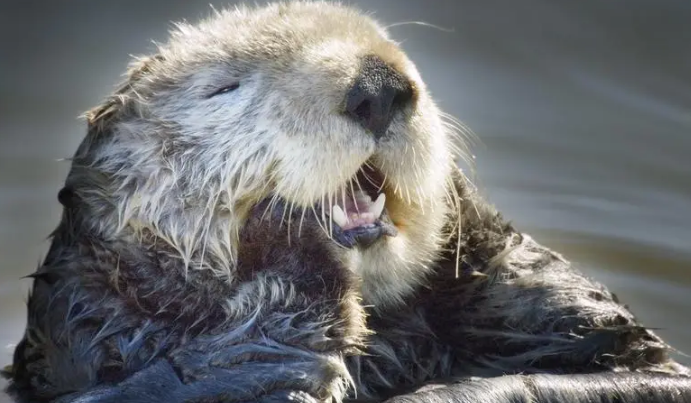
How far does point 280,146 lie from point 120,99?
2.17ft

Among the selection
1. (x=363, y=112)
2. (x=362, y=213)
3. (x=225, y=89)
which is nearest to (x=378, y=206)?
(x=362, y=213)

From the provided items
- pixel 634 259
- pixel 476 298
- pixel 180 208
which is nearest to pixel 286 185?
pixel 180 208

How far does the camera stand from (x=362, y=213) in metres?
4.04

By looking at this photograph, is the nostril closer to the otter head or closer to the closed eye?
the otter head

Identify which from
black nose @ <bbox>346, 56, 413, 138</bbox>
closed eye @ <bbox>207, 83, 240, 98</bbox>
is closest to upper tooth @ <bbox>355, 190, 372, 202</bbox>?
black nose @ <bbox>346, 56, 413, 138</bbox>

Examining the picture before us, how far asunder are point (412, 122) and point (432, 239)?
0.49 meters

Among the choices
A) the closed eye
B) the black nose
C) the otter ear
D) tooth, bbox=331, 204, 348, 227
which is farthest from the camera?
the otter ear

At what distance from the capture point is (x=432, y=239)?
14.1 ft

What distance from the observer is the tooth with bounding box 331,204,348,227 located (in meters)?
3.97

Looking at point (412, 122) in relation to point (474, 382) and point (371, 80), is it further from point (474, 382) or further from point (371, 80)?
point (474, 382)

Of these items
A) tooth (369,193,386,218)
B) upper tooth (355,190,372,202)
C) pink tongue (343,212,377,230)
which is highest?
upper tooth (355,190,372,202)

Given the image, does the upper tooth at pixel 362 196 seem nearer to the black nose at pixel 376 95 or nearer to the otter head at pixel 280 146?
the otter head at pixel 280 146

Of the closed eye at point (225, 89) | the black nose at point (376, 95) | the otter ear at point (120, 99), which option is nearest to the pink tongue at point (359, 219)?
the black nose at point (376, 95)

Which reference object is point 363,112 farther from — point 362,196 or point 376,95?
point 362,196
